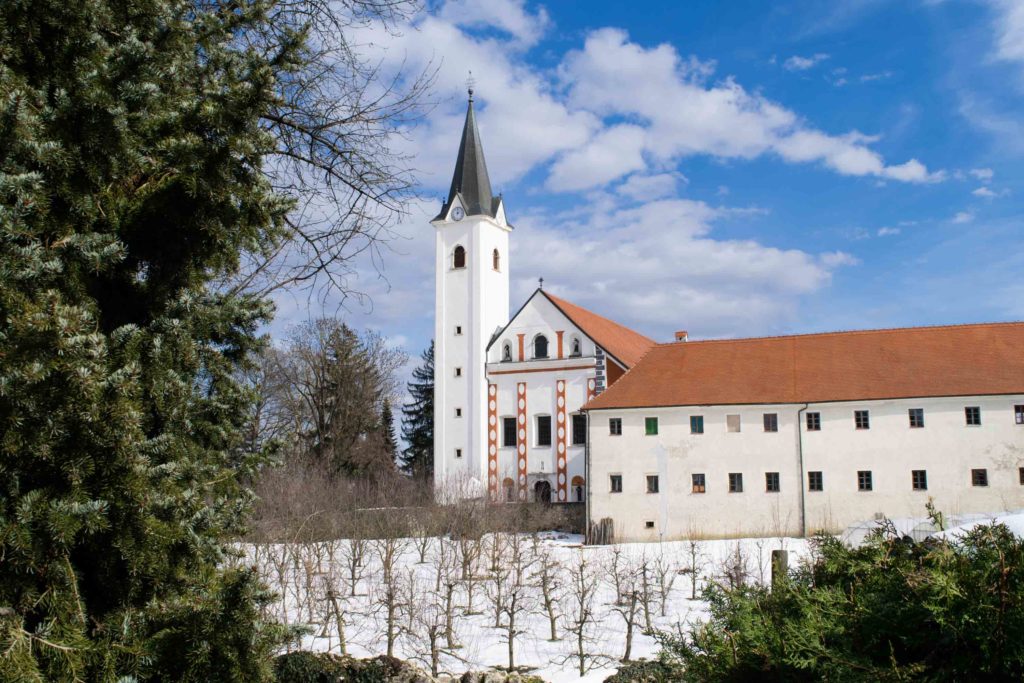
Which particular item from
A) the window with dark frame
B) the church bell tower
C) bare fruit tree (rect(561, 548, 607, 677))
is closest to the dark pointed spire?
the church bell tower

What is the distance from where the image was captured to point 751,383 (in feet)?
113

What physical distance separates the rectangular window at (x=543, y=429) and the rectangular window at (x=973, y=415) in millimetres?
18617

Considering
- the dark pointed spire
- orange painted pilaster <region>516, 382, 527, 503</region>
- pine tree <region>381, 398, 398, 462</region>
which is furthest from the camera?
pine tree <region>381, 398, 398, 462</region>

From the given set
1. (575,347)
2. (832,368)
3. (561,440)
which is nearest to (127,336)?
(832,368)

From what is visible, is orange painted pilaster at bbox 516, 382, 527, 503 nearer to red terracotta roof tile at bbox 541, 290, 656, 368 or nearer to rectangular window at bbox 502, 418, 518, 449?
rectangular window at bbox 502, 418, 518, 449

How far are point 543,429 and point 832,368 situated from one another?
14352mm

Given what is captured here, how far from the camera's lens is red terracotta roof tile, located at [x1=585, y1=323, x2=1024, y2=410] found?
104 feet

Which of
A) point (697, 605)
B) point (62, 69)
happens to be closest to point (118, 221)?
point (62, 69)

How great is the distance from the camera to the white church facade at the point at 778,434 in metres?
30.7

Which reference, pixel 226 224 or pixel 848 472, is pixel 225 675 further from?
pixel 848 472

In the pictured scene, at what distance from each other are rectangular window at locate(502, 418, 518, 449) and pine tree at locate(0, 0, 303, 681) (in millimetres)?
37990

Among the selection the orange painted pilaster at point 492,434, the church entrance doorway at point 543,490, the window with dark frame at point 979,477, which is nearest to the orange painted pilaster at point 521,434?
the church entrance doorway at point 543,490

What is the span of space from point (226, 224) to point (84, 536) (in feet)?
6.18

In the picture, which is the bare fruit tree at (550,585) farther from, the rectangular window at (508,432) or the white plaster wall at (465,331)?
the white plaster wall at (465,331)
